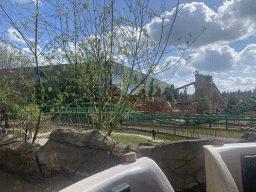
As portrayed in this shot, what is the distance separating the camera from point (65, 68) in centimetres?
477

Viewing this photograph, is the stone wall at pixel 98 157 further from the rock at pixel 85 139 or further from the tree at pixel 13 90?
the tree at pixel 13 90

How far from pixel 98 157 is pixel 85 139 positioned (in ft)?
1.24

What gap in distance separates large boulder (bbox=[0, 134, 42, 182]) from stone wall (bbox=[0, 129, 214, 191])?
0.02m

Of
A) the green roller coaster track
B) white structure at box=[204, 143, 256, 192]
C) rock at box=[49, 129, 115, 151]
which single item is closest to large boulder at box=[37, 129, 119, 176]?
rock at box=[49, 129, 115, 151]

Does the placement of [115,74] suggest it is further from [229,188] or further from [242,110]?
[242,110]

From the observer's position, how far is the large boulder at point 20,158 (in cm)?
363

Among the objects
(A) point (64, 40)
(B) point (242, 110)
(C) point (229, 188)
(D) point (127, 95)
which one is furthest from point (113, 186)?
(B) point (242, 110)

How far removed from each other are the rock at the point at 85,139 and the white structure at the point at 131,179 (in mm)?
2155

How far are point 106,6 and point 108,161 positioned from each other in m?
3.17

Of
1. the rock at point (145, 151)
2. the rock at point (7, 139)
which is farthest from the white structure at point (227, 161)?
the rock at point (7, 139)

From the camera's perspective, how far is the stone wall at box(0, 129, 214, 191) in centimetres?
320

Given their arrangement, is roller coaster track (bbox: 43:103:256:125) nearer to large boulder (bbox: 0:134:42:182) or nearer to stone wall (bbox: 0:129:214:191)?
large boulder (bbox: 0:134:42:182)

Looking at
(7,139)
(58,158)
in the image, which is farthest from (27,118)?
(58,158)

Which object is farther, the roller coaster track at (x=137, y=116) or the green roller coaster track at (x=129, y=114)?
the roller coaster track at (x=137, y=116)
